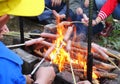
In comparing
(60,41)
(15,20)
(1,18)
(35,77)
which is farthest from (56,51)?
(15,20)

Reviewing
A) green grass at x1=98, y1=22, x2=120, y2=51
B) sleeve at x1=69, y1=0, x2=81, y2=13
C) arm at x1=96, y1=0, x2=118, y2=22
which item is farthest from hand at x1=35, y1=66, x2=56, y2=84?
sleeve at x1=69, y1=0, x2=81, y2=13

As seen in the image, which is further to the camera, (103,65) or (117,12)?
(117,12)

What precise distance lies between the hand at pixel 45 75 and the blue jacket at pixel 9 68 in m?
1.13

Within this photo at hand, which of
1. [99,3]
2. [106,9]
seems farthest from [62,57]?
[99,3]

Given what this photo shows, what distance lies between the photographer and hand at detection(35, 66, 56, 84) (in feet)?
9.72

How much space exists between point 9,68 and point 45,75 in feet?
4.32

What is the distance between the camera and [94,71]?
3148 millimetres

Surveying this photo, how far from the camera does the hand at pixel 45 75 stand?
9.72ft

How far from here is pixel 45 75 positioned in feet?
9.89

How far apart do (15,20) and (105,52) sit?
96.1 inches

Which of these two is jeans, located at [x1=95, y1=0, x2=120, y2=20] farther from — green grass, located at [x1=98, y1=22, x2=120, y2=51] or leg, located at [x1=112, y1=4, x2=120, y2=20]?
green grass, located at [x1=98, y1=22, x2=120, y2=51]

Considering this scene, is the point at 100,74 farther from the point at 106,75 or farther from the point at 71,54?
the point at 71,54

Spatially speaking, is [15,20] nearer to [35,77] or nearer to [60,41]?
[60,41]

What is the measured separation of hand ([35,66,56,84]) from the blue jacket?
44.4 inches
